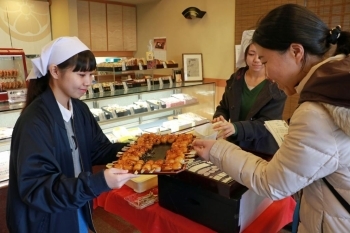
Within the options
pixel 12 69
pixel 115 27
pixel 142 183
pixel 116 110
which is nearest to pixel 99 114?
pixel 116 110

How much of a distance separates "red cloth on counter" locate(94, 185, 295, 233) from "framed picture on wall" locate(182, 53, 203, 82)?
10.3ft

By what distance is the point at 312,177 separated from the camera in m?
0.89

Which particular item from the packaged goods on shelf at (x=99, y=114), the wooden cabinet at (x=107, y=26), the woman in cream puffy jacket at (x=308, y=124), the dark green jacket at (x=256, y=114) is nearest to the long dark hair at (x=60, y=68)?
the woman in cream puffy jacket at (x=308, y=124)

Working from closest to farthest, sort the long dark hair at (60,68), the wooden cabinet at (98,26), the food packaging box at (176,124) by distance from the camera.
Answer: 1. the long dark hair at (60,68)
2. the food packaging box at (176,124)
3. the wooden cabinet at (98,26)

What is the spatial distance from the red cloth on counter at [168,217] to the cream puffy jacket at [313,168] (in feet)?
1.12

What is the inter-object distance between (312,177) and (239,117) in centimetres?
119

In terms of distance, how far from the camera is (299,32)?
0.94 m

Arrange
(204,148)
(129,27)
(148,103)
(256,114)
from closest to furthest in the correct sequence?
(204,148)
(256,114)
(148,103)
(129,27)

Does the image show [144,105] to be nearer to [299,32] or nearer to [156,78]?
[156,78]

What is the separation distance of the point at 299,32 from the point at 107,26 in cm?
499

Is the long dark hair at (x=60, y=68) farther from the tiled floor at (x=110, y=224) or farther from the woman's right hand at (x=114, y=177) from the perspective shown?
the tiled floor at (x=110, y=224)

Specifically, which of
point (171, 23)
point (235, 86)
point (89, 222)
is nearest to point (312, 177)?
point (89, 222)

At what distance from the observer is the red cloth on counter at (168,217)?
1288mm

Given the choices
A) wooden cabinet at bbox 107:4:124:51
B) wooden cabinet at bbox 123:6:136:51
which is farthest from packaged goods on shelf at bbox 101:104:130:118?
wooden cabinet at bbox 123:6:136:51
